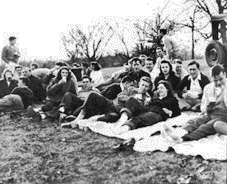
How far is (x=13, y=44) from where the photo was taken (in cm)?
1248

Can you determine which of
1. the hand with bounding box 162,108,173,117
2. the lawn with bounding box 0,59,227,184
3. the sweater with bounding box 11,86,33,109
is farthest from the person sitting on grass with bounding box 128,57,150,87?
the sweater with bounding box 11,86,33,109

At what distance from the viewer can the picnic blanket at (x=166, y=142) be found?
4.68 m

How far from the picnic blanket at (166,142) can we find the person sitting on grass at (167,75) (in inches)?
59.8

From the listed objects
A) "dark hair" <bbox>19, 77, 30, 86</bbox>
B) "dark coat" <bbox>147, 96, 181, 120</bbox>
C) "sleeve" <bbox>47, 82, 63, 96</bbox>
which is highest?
"dark hair" <bbox>19, 77, 30, 86</bbox>

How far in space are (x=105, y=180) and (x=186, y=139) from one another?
4.51 ft

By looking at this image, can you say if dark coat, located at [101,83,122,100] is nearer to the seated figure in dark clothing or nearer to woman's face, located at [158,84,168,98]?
the seated figure in dark clothing

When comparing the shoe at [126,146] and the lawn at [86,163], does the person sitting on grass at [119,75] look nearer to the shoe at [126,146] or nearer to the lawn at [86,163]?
the lawn at [86,163]

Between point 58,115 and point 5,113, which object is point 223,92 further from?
point 5,113

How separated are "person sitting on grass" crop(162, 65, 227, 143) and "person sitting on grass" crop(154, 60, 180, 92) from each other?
2.20 meters

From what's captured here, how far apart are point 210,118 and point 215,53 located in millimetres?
3721

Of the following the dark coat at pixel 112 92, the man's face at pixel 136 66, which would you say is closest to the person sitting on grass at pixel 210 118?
the man's face at pixel 136 66

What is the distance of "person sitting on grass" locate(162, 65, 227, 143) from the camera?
17.0 feet

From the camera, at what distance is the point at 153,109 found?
21.3 feet

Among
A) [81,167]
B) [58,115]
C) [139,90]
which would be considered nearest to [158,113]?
[139,90]
